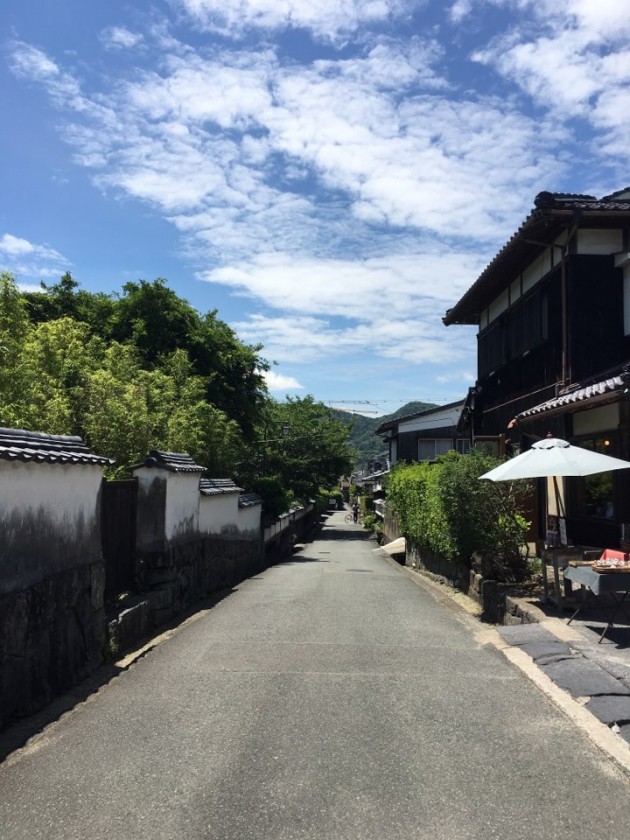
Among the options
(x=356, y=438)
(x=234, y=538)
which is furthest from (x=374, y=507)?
(x=356, y=438)

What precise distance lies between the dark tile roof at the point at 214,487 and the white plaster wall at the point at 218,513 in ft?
0.33

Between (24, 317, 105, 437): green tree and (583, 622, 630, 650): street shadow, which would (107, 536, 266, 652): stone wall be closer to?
(24, 317, 105, 437): green tree

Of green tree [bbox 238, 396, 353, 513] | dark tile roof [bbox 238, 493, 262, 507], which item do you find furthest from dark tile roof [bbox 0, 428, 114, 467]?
green tree [bbox 238, 396, 353, 513]

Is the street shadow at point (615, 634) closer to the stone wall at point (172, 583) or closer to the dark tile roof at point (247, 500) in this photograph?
the stone wall at point (172, 583)

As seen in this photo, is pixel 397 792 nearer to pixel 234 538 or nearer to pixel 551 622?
pixel 551 622

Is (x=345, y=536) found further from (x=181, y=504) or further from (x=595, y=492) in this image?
(x=181, y=504)

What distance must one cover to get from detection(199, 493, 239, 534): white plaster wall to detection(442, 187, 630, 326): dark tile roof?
8526 mm

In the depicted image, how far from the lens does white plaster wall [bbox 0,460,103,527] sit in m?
5.46

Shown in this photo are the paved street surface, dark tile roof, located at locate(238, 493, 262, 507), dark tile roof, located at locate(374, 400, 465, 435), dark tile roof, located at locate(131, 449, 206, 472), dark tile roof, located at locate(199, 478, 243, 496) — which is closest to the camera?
the paved street surface

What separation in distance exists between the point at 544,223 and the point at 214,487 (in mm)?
8986

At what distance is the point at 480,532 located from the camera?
1147 centimetres

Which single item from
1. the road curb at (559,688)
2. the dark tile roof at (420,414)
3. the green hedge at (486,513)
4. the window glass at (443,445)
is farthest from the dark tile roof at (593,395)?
the window glass at (443,445)

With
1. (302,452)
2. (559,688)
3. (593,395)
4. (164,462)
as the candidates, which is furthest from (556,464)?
(302,452)

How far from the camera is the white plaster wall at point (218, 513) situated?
45.6ft
